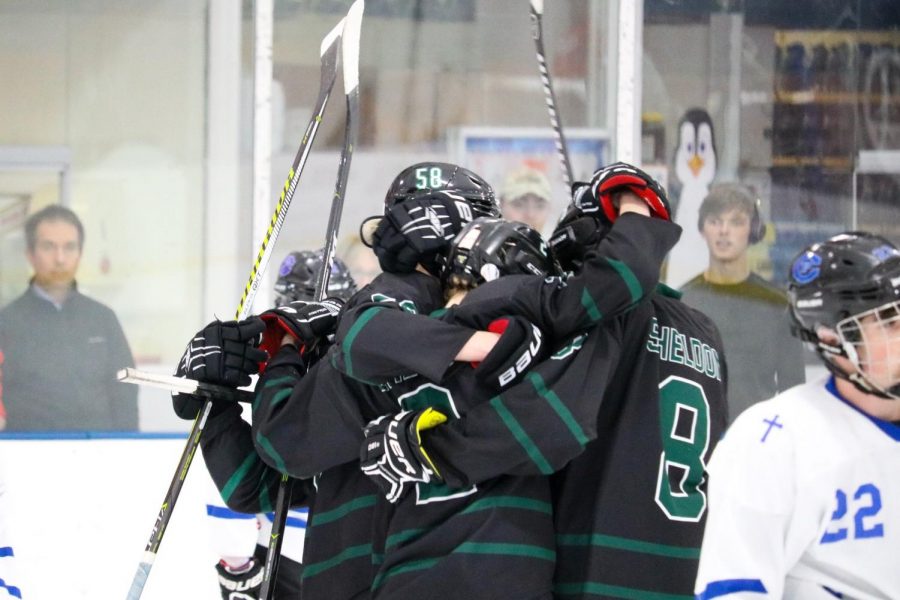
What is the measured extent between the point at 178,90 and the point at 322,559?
9.98 feet

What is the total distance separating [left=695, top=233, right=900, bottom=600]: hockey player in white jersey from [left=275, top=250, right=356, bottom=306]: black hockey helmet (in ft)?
5.90

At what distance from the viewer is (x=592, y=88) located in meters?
4.77

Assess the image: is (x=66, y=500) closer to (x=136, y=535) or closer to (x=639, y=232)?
(x=136, y=535)

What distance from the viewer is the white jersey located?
145 cm

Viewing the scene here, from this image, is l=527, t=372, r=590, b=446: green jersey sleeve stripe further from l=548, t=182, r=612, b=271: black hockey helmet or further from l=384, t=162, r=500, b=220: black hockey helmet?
l=384, t=162, r=500, b=220: black hockey helmet

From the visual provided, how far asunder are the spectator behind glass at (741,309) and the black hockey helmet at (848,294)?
2.85m

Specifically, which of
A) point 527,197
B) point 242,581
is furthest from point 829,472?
point 527,197

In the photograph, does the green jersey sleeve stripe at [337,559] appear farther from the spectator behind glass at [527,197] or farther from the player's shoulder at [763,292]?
the player's shoulder at [763,292]

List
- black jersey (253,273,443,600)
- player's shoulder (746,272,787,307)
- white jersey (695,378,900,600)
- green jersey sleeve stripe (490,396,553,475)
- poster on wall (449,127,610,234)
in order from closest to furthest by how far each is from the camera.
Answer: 1. white jersey (695,378,900,600)
2. green jersey sleeve stripe (490,396,553,475)
3. black jersey (253,273,443,600)
4. player's shoulder (746,272,787,307)
5. poster on wall (449,127,610,234)

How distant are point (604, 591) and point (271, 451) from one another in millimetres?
506

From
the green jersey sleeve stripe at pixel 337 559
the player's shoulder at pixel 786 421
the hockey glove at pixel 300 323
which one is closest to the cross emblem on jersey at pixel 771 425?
the player's shoulder at pixel 786 421

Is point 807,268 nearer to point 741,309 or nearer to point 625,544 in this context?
point 625,544

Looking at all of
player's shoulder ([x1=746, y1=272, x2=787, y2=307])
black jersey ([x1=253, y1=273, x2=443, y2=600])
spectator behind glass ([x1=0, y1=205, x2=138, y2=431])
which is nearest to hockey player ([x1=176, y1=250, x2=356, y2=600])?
black jersey ([x1=253, y1=273, x2=443, y2=600])

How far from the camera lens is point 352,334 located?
1672 mm
